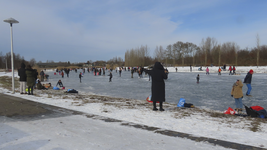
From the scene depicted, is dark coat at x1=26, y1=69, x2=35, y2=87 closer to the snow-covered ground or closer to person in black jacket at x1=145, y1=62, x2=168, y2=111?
the snow-covered ground

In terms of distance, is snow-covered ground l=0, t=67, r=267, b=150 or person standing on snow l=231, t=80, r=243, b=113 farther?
person standing on snow l=231, t=80, r=243, b=113

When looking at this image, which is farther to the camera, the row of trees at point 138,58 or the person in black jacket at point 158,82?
the row of trees at point 138,58

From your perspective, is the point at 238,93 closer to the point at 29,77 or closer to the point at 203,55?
the point at 29,77

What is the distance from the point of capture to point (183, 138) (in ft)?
11.4

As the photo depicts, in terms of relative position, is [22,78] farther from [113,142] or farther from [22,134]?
[113,142]

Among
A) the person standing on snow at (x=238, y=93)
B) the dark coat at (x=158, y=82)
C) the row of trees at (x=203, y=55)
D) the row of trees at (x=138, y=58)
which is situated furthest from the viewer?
the row of trees at (x=138, y=58)

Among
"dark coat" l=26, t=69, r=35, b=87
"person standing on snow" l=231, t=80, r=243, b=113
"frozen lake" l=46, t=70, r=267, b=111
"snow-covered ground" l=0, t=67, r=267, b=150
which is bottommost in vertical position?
"frozen lake" l=46, t=70, r=267, b=111

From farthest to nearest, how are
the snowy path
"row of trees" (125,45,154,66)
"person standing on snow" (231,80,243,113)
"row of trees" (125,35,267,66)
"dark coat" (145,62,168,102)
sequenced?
"row of trees" (125,45,154,66)
"row of trees" (125,35,267,66)
"person standing on snow" (231,80,243,113)
"dark coat" (145,62,168,102)
the snowy path

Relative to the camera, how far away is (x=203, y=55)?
6425cm

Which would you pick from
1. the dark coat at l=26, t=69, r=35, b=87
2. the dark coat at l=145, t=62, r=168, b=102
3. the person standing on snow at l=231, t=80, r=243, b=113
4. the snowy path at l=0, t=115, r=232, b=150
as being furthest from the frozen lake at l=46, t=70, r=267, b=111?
the snowy path at l=0, t=115, r=232, b=150

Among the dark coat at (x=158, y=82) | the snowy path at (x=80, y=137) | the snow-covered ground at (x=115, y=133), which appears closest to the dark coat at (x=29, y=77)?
the snow-covered ground at (x=115, y=133)

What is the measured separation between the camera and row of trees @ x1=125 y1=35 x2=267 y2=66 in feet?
177

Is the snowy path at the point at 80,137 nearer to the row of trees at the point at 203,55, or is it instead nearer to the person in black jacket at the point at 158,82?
the person in black jacket at the point at 158,82

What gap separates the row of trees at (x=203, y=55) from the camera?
53.9 m
